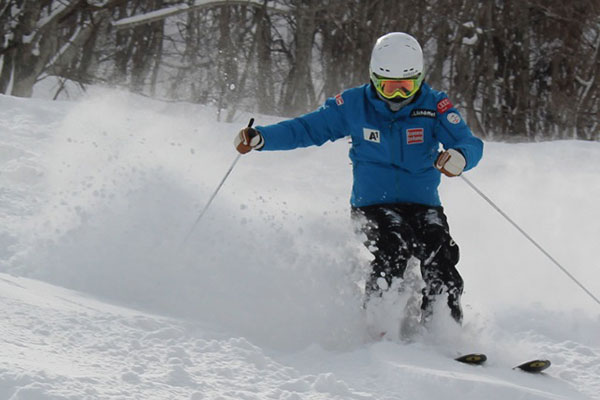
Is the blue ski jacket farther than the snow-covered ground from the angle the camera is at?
Result: Yes

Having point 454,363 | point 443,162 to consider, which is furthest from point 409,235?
point 454,363

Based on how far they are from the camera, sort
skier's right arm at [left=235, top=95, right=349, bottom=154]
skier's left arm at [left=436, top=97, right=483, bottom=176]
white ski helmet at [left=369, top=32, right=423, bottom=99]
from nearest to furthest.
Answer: skier's left arm at [left=436, top=97, right=483, bottom=176] < white ski helmet at [left=369, top=32, right=423, bottom=99] < skier's right arm at [left=235, top=95, right=349, bottom=154]

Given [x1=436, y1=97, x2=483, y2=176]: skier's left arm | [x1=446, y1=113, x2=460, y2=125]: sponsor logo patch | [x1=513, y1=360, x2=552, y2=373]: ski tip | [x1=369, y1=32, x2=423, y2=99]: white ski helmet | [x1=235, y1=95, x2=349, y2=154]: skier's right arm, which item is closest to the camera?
[x1=513, y1=360, x2=552, y2=373]: ski tip

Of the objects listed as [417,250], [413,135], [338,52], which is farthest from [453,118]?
[338,52]

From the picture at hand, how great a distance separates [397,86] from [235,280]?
136 centimetres

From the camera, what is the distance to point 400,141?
438 cm

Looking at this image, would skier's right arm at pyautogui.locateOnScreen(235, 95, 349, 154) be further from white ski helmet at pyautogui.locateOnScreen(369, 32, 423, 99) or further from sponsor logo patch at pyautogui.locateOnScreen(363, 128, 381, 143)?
white ski helmet at pyautogui.locateOnScreen(369, 32, 423, 99)

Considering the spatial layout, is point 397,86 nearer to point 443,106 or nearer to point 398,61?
point 398,61

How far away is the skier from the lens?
13.6 feet

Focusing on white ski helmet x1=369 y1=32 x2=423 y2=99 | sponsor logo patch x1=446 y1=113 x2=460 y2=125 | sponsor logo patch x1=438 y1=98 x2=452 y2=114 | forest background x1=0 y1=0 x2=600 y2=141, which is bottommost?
sponsor logo patch x1=446 y1=113 x2=460 y2=125

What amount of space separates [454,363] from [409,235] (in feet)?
2.55

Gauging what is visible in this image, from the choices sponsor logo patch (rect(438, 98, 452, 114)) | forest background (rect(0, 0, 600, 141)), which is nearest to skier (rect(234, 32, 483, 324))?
sponsor logo patch (rect(438, 98, 452, 114))

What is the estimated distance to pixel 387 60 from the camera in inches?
168

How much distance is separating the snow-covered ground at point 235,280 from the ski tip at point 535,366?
0.14ft
